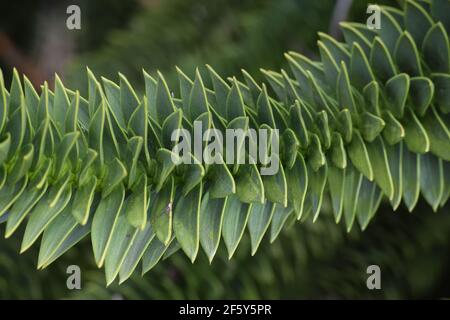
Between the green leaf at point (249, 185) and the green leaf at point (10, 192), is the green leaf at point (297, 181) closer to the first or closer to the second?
the green leaf at point (249, 185)

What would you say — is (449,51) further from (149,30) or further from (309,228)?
(149,30)

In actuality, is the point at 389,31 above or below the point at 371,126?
above

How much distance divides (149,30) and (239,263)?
46 centimetres

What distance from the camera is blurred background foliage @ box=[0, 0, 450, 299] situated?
820 mm

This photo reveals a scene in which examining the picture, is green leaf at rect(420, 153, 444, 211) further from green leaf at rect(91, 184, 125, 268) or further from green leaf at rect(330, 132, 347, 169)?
green leaf at rect(91, 184, 125, 268)

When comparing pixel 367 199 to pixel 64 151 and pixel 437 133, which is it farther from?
pixel 64 151

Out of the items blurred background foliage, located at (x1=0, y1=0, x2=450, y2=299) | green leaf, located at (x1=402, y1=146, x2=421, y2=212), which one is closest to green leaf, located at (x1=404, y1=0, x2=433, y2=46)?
green leaf, located at (x1=402, y1=146, x2=421, y2=212)

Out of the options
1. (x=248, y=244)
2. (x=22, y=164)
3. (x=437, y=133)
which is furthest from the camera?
(x=248, y=244)

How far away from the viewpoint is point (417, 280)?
933mm

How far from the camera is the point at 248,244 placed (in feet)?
2.73

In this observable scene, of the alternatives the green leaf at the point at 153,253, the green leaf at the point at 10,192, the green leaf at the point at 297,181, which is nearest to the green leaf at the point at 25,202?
the green leaf at the point at 10,192

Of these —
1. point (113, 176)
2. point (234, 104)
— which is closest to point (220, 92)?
point (234, 104)

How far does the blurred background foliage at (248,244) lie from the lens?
2.69ft
